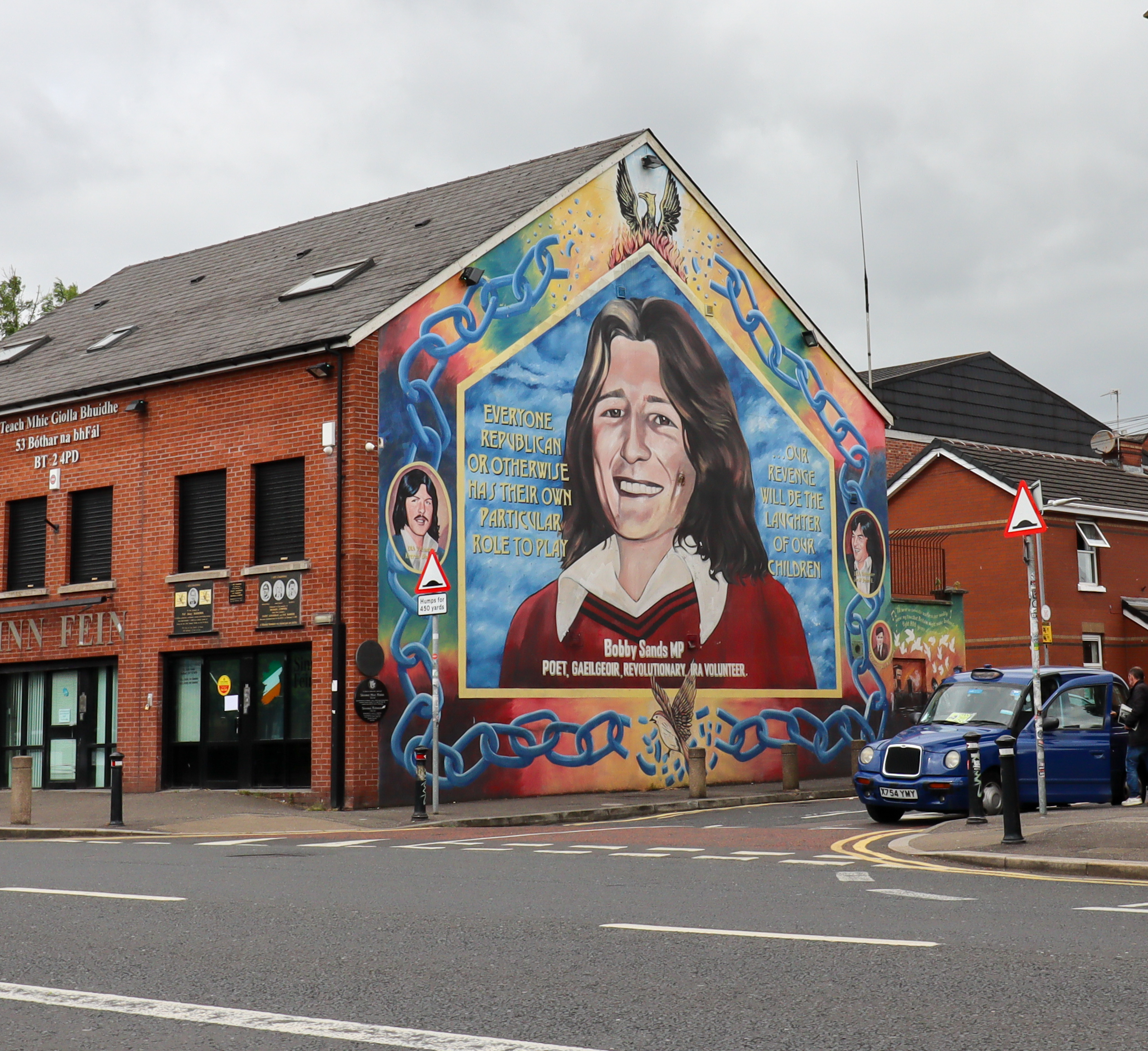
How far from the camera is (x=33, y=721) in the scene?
2695cm

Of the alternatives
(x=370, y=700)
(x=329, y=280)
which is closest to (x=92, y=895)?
(x=370, y=700)

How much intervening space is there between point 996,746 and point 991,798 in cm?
65

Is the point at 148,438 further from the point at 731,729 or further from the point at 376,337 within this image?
the point at 731,729

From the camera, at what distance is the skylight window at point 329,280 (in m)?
25.5

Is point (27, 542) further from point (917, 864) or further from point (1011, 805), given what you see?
point (1011, 805)

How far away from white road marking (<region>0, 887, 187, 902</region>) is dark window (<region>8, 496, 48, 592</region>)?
53.8 ft

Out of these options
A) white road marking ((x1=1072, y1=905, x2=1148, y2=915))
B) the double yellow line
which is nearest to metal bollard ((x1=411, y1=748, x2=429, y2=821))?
the double yellow line

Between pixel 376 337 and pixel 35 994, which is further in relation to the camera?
pixel 376 337

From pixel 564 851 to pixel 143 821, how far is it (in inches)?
298

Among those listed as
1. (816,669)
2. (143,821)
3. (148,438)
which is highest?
(148,438)

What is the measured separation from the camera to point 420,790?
65.4ft

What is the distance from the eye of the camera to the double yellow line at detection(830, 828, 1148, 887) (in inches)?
470

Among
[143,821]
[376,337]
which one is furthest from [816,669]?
[143,821]

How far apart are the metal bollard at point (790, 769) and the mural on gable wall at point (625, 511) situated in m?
2.13
